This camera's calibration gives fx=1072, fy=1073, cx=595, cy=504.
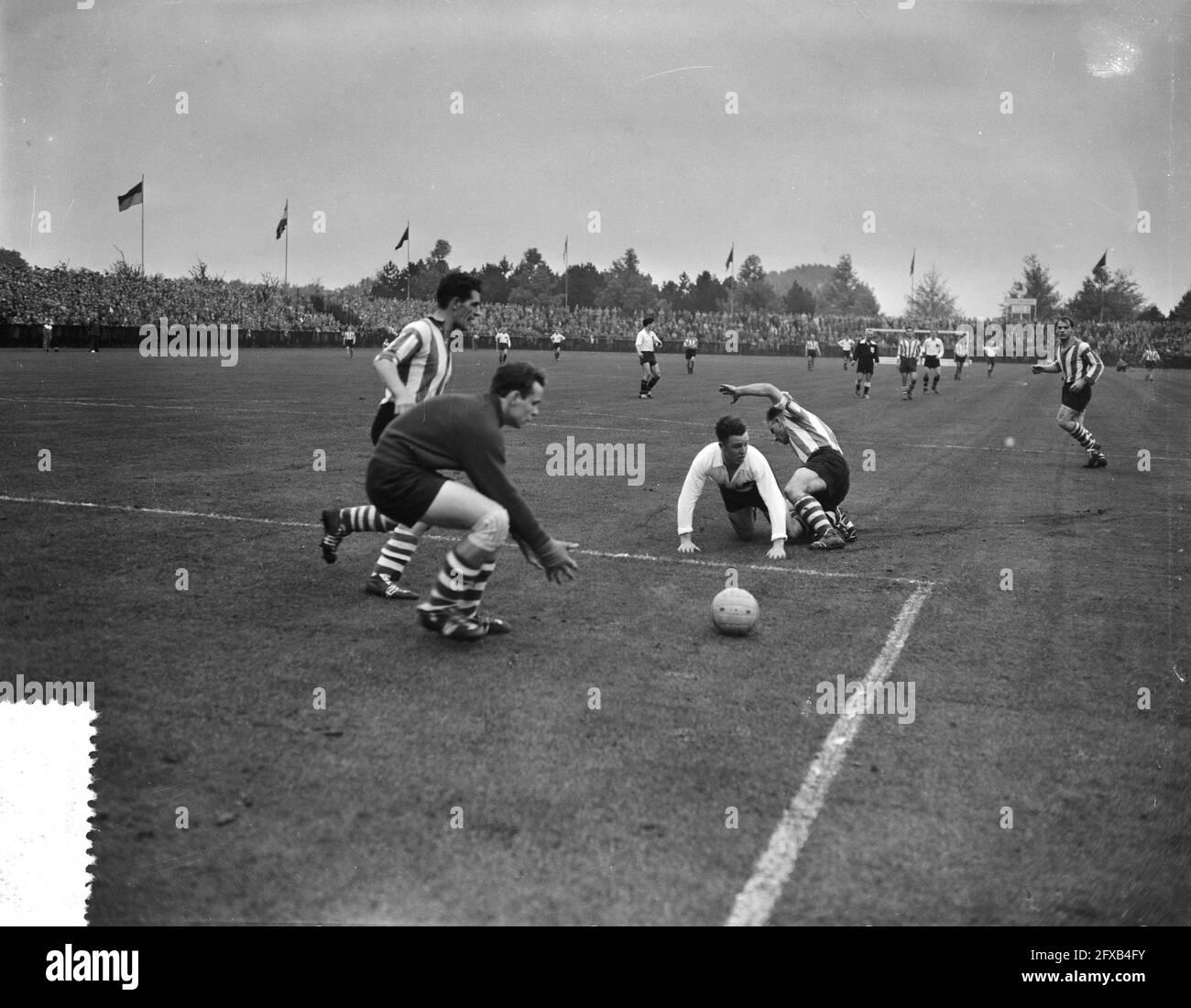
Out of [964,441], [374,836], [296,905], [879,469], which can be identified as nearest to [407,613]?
[374,836]

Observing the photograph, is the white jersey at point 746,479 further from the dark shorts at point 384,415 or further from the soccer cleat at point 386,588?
the soccer cleat at point 386,588

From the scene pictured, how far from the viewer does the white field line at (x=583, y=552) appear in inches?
320

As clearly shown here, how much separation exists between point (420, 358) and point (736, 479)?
3.00 m

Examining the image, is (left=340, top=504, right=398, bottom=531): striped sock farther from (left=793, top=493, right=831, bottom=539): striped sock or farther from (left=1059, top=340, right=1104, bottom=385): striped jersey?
(left=1059, top=340, right=1104, bottom=385): striped jersey

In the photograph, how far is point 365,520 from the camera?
716 cm

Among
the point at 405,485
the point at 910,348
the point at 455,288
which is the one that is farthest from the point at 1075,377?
the point at 910,348

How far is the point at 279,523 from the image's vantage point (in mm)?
9461

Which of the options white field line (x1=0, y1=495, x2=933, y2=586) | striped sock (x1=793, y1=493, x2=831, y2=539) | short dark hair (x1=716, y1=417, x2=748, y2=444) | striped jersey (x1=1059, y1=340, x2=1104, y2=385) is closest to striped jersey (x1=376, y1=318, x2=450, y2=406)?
white field line (x1=0, y1=495, x2=933, y2=586)

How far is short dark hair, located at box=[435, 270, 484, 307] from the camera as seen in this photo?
700cm

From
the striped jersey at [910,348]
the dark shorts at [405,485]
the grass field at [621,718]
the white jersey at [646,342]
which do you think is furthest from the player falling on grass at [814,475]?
the striped jersey at [910,348]

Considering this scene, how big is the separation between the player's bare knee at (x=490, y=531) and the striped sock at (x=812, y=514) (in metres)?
4.04

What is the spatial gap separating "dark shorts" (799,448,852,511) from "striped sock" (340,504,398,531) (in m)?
4.03

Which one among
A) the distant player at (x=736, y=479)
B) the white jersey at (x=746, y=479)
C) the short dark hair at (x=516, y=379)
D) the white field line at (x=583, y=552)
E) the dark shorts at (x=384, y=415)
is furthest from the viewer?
the white jersey at (x=746, y=479)

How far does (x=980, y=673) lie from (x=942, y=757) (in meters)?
1.36
